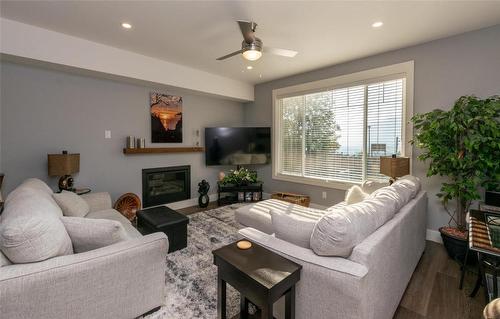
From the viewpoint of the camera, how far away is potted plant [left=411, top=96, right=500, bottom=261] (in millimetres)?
2273

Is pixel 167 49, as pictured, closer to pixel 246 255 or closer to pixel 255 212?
pixel 255 212

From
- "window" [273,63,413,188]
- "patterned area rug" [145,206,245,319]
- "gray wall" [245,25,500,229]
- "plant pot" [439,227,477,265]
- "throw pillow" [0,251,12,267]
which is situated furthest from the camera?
"window" [273,63,413,188]

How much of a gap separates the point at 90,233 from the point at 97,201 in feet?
5.40

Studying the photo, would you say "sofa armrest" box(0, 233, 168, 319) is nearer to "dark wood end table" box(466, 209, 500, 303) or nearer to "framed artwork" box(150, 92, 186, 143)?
"dark wood end table" box(466, 209, 500, 303)

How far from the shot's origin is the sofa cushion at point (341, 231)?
1.26m

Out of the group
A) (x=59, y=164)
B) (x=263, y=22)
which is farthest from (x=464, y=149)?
(x=59, y=164)

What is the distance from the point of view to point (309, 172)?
4480 mm

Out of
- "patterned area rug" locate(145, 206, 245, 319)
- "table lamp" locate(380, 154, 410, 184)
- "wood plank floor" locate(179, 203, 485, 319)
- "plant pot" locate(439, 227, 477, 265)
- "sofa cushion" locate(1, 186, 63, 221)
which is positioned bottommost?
"wood plank floor" locate(179, 203, 485, 319)

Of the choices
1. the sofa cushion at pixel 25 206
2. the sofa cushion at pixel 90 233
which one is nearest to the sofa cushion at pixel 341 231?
the sofa cushion at pixel 90 233

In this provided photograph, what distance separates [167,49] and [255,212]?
262 cm

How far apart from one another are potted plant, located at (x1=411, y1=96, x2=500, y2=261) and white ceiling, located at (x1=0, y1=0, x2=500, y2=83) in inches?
38.5

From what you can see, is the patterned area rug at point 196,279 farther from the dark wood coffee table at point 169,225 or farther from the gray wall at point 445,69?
the gray wall at point 445,69

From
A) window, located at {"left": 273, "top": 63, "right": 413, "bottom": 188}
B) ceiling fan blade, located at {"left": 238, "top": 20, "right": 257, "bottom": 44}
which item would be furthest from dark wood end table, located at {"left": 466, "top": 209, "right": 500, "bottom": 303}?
ceiling fan blade, located at {"left": 238, "top": 20, "right": 257, "bottom": 44}

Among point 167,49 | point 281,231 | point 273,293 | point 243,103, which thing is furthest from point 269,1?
point 243,103
